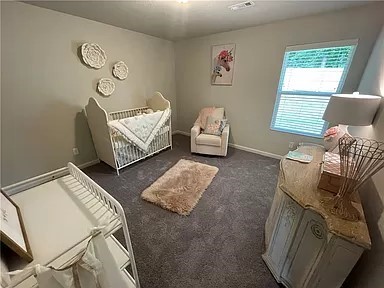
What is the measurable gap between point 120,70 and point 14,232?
292 centimetres

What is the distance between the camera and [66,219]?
3.22ft

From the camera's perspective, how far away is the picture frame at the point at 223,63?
3287 millimetres

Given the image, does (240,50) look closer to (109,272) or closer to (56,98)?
(56,98)

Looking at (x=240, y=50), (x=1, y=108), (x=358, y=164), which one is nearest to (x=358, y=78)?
(x=240, y=50)

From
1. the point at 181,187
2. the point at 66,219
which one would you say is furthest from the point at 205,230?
the point at 66,219

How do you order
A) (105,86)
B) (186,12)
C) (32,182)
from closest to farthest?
1. (186,12)
2. (32,182)
3. (105,86)

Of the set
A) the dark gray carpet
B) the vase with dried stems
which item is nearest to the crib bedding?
the dark gray carpet

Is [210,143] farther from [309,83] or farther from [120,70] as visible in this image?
[120,70]

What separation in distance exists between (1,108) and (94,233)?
2.40 meters

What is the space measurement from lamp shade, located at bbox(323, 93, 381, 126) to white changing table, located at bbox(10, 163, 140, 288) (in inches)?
72.4

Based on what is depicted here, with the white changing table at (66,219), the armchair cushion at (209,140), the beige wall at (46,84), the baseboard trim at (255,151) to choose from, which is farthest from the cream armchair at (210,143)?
the white changing table at (66,219)

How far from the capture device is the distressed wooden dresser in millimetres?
885

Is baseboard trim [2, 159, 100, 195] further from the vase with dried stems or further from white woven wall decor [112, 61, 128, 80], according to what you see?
the vase with dried stems

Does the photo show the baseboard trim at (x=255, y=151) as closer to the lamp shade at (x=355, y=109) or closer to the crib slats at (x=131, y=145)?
the crib slats at (x=131, y=145)
